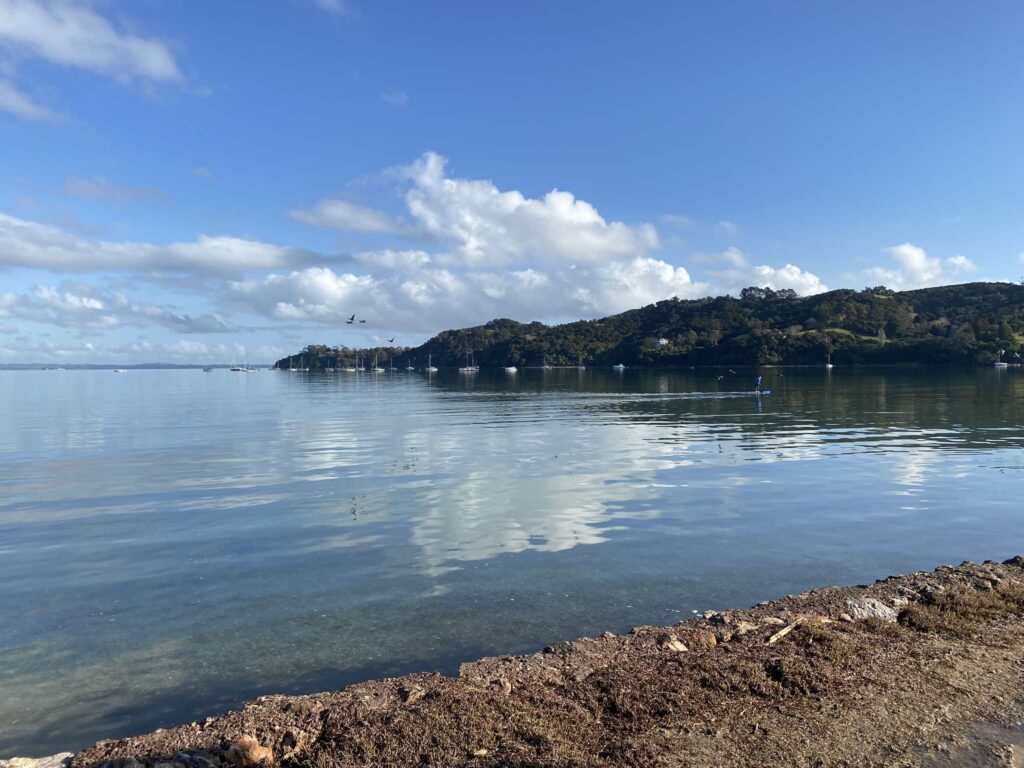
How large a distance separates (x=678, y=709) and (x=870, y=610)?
5692 millimetres

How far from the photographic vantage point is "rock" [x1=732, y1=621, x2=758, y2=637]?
11195 millimetres

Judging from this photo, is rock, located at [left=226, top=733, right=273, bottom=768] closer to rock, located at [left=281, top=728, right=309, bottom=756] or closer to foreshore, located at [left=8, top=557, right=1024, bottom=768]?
foreshore, located at [left=8, top=557, right=1024, bottom=768]

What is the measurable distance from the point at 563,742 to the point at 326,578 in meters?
9.74

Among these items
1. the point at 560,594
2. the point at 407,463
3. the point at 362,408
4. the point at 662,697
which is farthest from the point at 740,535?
the point at 362,408

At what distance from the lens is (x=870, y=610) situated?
40.2ft

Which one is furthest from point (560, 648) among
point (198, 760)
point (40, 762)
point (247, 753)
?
point (40, 762)

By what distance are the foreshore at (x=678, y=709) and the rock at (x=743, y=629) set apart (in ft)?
0.14

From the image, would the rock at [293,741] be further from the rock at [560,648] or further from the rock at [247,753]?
the rock at [560,648]

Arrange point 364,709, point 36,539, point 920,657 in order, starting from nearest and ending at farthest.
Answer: point 364,709 → point 920,657 → point 36,539

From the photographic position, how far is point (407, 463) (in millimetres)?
34875

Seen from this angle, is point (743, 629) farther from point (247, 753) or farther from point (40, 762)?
point (40, 762)

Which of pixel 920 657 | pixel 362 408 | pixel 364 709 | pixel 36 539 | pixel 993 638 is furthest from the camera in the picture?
pixel 362 408

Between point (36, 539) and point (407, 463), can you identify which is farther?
point (407, 463)

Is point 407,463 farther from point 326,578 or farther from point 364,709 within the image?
point 364,709
